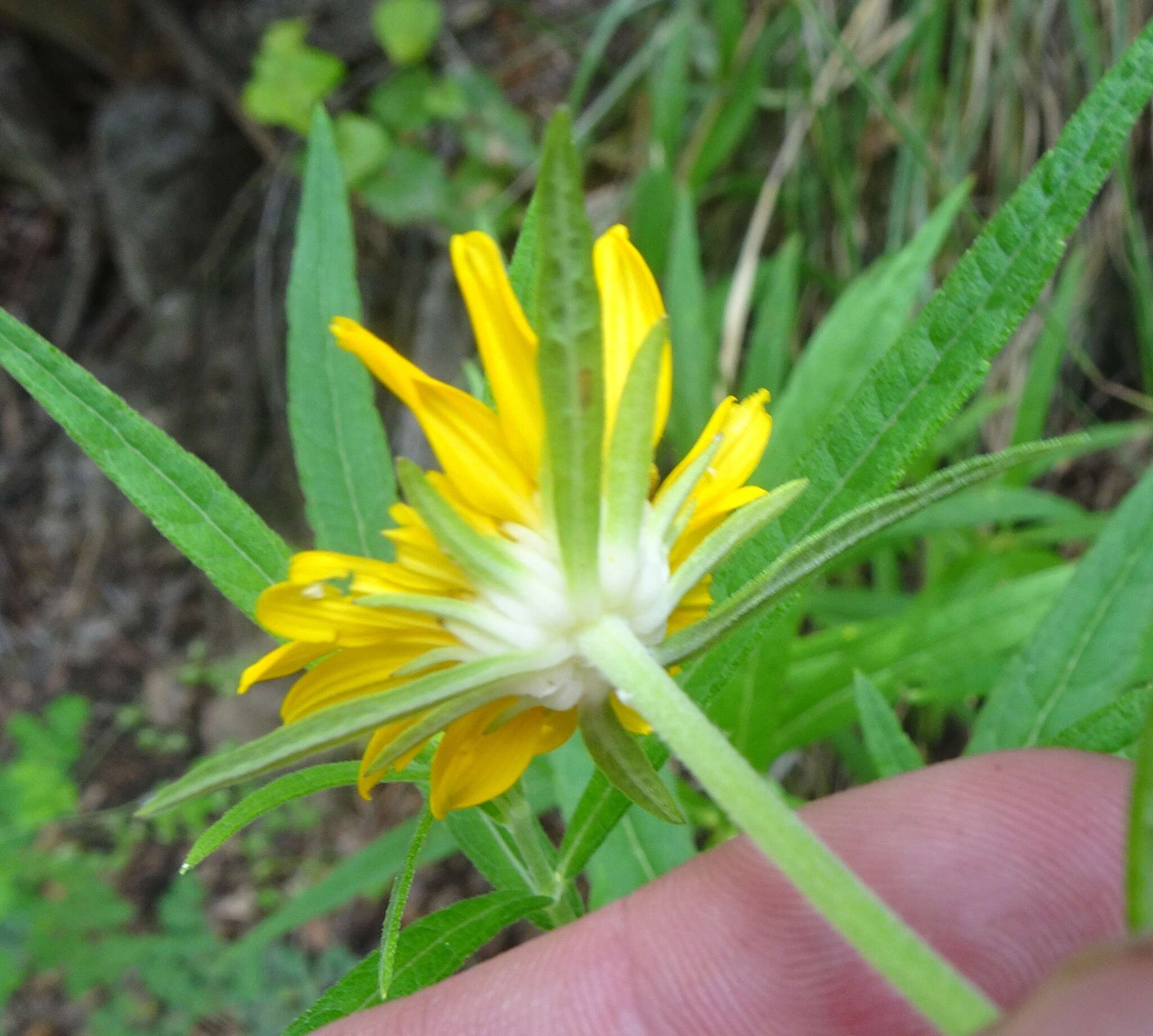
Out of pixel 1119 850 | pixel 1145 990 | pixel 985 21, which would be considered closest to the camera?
pixel 1145 990

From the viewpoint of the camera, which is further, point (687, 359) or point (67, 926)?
point (67, 926)

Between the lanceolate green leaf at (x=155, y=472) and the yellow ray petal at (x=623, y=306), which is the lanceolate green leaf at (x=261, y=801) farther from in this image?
the yellow ray petal at (x=623, y=306)

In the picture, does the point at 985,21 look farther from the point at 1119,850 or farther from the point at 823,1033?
the point at 823,1033

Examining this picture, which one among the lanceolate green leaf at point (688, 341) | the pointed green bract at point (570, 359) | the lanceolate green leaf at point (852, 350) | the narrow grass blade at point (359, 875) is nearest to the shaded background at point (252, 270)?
the narrow grass blade at point (359, 875)

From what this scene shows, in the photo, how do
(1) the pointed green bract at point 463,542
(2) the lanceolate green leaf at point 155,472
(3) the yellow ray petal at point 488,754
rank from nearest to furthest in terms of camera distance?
(1) the pointed green bract at point 463,542 → (3) the yellow ray petal at point 488,754 → (2) the lanceolate green leaf at point 155,472

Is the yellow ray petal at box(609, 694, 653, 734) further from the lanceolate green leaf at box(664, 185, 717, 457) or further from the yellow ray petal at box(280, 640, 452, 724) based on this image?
the lanceolate green leaf at box(664, 185, 717, 457)

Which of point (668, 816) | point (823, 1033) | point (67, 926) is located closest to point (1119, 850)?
point (823, 1033)
